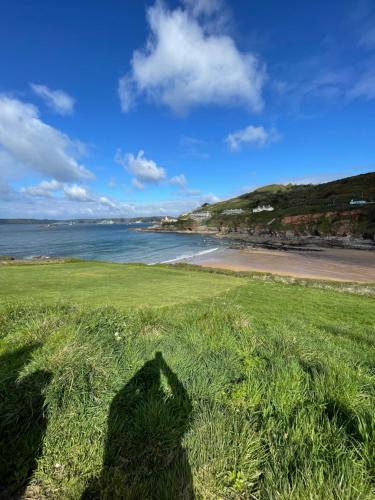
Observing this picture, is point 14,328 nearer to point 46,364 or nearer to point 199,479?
point 46,364

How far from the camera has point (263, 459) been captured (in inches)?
117

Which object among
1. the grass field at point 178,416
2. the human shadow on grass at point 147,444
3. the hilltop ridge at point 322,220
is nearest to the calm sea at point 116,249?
the hilltop ridge at point 322,220

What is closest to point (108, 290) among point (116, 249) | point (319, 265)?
point (319, 265)

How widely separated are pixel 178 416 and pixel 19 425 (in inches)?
79.0

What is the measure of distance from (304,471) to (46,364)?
11.5 ft

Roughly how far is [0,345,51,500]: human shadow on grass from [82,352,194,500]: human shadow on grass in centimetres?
79

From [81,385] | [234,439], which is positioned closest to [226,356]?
[234,439]

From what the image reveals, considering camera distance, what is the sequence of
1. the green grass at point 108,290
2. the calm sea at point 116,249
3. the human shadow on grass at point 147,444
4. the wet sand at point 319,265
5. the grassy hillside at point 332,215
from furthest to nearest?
1. the grassy hillside at point 332,215
2. the calm sea at point 116,249
3. the wet sand at point 319,265
4. the green grass at point 108,290
5. the human shadow on grass at point 147,444

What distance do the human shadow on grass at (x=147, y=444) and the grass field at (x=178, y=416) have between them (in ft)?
0.04

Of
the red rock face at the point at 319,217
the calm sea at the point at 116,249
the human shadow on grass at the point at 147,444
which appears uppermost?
the human shadow on grass at the point at 147,444

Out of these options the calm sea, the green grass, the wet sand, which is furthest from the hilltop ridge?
the green grass

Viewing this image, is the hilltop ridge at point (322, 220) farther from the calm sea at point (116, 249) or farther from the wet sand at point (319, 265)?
the calm sea at point (116, 249)

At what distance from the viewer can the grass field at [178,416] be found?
9.28 feet

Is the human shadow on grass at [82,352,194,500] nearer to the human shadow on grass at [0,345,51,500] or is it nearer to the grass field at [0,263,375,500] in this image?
the grass field at [0,263,375,500]
